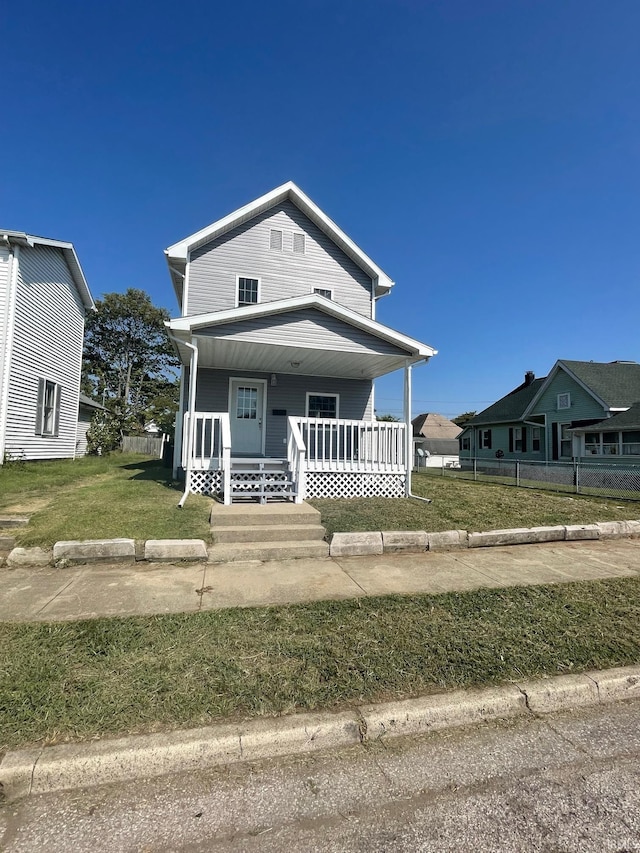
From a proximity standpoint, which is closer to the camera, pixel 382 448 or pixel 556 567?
pixel 556 567

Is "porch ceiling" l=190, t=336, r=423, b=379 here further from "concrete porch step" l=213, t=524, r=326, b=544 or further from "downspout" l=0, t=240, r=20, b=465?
"downspout" l=0, t=240, r=20, b=465

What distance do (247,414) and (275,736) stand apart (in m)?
10.4

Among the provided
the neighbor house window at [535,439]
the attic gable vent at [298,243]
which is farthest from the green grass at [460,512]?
the neighbor house window at [535,439]

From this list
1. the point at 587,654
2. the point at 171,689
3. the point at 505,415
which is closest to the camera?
the point at 171,689

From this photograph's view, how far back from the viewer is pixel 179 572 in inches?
179


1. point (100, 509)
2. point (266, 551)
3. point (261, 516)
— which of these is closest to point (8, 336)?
point (100, 509)

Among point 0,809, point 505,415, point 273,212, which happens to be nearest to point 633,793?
point 0,809

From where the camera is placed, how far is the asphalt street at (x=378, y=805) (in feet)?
5.52

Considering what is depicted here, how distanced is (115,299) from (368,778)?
4054cm

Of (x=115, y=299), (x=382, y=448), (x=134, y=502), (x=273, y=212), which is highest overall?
(x=115, y=299)

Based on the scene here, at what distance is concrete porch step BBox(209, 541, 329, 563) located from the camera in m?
4.98

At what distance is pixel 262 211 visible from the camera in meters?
12.7

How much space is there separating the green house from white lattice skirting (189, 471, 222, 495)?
18206 millimetres

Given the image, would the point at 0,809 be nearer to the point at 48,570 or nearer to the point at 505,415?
the point at 48,570
